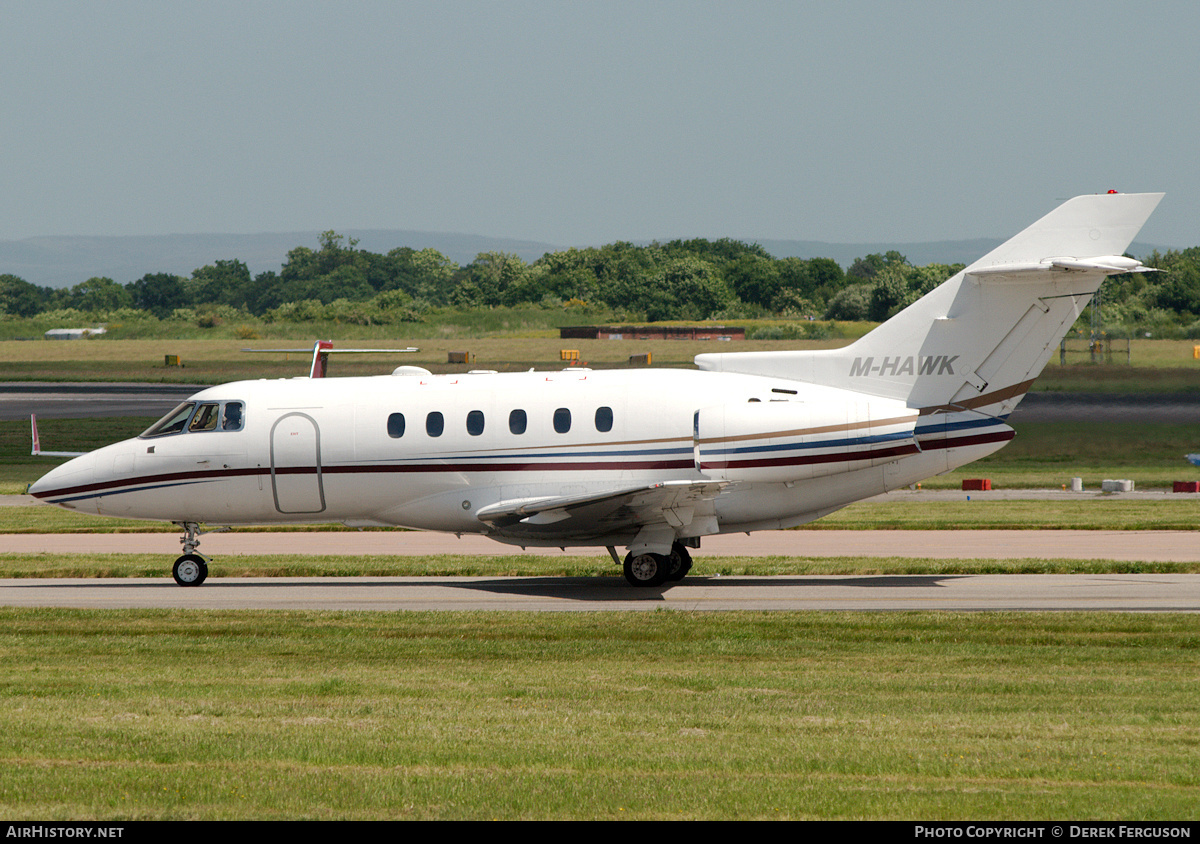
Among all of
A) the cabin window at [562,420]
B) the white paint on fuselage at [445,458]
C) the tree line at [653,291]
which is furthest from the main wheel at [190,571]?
the tree line at [653,291]

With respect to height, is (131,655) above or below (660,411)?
below

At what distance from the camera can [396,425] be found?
20.9 m

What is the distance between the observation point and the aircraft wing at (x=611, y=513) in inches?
755

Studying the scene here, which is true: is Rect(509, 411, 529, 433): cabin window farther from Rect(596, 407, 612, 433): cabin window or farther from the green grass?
the green grass

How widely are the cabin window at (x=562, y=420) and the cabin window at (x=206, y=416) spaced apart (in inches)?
225

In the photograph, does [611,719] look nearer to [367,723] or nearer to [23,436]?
[367,723]

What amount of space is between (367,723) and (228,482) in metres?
10.9

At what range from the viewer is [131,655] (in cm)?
1491

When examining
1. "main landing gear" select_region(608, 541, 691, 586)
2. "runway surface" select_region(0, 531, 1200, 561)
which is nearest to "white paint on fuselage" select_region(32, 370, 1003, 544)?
"main landing gear" select_region(608, 541, 691, 586)

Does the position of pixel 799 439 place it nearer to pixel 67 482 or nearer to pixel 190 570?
pixel 190 570

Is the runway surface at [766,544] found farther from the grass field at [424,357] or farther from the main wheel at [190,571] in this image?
the grass field at [424,357]

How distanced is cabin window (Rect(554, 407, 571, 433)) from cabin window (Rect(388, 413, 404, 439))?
Result: 255 cm

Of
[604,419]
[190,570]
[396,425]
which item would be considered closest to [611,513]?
[604,419]
